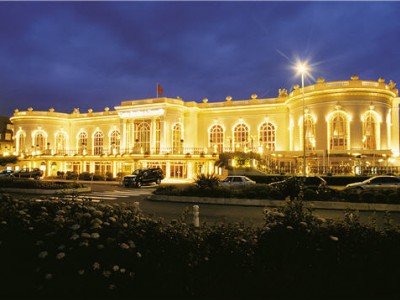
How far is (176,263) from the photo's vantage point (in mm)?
5930

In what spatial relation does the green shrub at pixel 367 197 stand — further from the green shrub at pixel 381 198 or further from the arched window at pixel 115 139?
the arched window at pixel 115 139

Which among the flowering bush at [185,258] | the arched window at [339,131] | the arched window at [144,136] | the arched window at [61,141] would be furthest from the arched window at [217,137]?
the flowering bush at [185,258]

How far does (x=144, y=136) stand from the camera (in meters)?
49.8

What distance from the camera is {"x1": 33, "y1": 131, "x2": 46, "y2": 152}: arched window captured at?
57.6m

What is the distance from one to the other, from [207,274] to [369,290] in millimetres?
2758

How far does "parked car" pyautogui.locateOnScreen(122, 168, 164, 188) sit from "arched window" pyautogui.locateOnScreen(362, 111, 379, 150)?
2279 cm

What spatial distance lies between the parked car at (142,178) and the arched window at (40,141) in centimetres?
3060

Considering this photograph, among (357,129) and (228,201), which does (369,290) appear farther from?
(357,129)

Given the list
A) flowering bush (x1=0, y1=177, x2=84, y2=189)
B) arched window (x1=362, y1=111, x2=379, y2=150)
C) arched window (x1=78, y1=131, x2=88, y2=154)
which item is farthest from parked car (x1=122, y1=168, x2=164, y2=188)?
arched window (x1=78, y1=131, x2=88, y2=154)

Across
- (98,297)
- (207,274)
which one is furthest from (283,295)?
(98,297)

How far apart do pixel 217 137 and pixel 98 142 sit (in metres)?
21.3

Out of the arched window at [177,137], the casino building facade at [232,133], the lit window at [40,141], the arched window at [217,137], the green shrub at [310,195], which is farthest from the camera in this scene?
the lit window at [40,141]

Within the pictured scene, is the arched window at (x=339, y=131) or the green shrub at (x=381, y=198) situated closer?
the green shrub at (x=381, y=198)

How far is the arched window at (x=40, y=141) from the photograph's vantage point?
2267 inches
